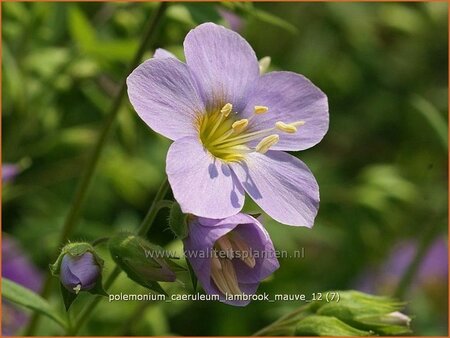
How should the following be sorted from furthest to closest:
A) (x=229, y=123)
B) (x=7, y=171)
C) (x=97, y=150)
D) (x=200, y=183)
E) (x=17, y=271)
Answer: (x=17, y=271) → (x=7, y=171) → (x=97, y=150) → (x=229, y=123) → (x=200, y=183)

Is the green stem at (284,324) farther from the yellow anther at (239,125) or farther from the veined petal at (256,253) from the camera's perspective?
the yellow anther at (239,125)

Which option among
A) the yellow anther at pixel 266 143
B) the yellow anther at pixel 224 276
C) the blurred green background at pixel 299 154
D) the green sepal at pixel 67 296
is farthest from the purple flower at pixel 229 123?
the blurred green background at pixel 299 154

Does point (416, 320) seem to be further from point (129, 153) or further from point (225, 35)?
point (225, 35)

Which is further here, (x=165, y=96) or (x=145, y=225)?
(x=145, y=225)

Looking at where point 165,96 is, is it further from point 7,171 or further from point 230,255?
point 7,171

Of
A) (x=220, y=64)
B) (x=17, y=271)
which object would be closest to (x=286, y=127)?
(x=220, y=64)

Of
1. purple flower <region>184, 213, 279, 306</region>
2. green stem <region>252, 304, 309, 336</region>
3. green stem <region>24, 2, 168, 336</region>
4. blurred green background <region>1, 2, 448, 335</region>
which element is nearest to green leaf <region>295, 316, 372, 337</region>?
green stem <region>252, 304, 309, 336</region>
